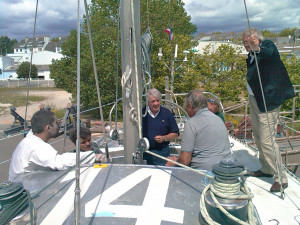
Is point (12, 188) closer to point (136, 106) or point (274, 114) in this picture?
point (136, 106)

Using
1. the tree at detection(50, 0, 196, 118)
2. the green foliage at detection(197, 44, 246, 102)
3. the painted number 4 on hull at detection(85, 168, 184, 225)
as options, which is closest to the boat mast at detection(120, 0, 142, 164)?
the painted number 4 on hull at detection(85, 168, 184, 225)

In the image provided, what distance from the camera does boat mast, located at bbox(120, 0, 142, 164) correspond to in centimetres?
231

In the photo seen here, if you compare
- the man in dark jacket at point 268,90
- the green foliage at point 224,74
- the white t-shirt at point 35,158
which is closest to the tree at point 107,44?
the green foliage at point 224,74

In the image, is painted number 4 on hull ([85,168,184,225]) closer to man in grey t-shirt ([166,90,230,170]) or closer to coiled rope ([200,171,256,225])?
coiled rope ([200,171,256,225])

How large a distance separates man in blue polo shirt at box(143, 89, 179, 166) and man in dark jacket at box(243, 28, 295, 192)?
976 millimetres

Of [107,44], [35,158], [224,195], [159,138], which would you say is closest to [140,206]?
[224,195]

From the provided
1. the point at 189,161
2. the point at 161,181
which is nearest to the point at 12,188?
the point at 161,181

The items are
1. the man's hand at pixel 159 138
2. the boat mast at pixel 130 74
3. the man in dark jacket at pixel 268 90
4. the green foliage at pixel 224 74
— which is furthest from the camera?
the green foliage at pixel 224 74

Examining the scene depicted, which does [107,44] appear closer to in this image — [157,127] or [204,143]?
[157,127]

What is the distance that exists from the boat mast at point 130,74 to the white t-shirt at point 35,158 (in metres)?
0.50

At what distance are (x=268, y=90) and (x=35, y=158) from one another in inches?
85.0

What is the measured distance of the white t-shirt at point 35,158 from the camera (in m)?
2.13

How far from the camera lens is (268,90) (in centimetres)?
277

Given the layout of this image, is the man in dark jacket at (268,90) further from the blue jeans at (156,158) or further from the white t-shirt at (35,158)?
the white t-shirt at (35,158)
